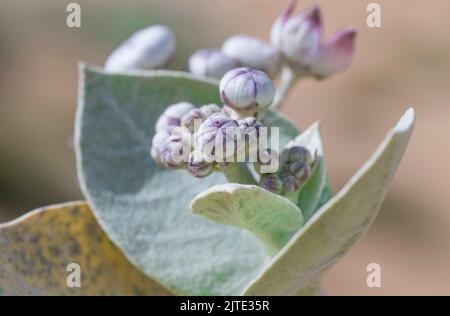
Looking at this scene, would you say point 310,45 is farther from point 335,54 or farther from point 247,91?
point 247,91

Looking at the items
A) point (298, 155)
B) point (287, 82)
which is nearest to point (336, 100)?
point (287, 82)

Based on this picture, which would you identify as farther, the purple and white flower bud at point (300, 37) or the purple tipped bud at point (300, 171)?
the purple and white flower bud at point (300, 37)

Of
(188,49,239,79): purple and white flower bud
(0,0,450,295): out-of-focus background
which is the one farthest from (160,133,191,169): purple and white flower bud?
(0,0,450,295): out-of-focus background

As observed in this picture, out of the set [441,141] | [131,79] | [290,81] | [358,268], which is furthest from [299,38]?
[441,141]

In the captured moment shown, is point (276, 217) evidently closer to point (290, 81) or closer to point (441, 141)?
point (290, 81)

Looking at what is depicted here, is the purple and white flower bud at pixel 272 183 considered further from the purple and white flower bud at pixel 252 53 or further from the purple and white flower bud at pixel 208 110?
the purple and white flower bud at pixel 252 53

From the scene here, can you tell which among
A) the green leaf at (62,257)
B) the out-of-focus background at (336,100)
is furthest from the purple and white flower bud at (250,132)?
the out-of-focus background at (336,100)
